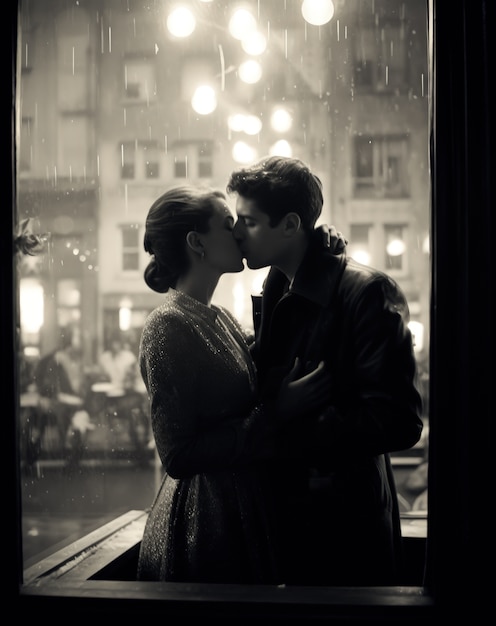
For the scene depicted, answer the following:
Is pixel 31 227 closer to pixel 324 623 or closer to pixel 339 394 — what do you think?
pixel 339 394

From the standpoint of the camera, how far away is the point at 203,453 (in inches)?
64.4

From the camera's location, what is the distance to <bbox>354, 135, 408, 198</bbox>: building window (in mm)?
2037

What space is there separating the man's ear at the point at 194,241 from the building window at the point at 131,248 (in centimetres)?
33

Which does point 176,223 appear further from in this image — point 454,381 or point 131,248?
point 454,381

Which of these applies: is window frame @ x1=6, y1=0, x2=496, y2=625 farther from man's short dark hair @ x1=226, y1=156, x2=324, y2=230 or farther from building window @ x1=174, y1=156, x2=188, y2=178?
building window @ x1=174, y1=156, x2=188, y2=178

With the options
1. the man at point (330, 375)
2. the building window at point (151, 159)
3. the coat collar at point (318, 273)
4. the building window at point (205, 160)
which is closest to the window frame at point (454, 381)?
the man at point (330, 375)

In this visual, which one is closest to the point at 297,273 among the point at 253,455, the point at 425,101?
the point at 253,455

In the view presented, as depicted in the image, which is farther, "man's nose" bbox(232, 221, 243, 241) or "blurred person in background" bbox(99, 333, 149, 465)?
"blurred person in background" bbox(99, 333, 149, 465)

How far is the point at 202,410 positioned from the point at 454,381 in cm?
67

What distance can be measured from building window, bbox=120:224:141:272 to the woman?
0.22 metres

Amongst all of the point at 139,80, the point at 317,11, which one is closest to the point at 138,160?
the point at 139,80

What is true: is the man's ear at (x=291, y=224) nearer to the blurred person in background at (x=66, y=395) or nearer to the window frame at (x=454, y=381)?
the window frame at (x=454, y=381)

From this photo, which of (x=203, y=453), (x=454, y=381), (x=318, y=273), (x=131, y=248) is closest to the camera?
(x=454, y=381)

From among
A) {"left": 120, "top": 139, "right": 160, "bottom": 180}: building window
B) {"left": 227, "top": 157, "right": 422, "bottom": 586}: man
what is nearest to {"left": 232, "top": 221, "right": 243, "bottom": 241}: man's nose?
{"left": 227, "top": 157, "right": 422, "bottom": 586}: man
